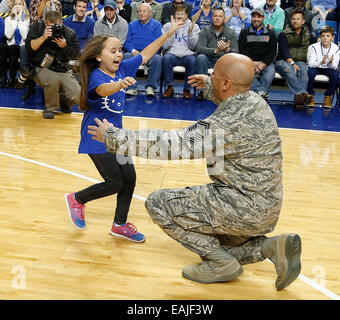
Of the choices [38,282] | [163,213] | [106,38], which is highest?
[106,38]

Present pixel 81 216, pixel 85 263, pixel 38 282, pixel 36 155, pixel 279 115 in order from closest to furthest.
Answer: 1. pixel 38 282
2. pixel 85 263
3. pixel 81 216
4. pixel 36 155
5. pixel 279 115

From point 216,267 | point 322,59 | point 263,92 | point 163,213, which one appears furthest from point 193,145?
point 322,59

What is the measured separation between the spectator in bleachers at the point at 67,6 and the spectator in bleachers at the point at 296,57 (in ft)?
14.3

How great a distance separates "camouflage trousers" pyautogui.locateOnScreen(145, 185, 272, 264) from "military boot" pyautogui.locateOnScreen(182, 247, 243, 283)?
57 mm

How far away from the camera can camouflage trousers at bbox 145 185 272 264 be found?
3438mm

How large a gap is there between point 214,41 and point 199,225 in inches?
263

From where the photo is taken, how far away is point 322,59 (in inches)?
369

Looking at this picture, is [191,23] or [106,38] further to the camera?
[191,23]

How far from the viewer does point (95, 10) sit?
11.0 meters

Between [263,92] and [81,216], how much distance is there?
567 centimetres

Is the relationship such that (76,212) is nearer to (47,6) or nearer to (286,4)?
(47,6)

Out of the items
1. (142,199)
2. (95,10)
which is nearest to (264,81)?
(95,10)

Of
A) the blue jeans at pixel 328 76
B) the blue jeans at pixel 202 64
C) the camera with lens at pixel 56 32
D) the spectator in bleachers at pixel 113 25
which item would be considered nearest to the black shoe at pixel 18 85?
the spectator in bleachers at pixel 113 25

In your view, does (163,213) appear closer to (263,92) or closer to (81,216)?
(81,216)
